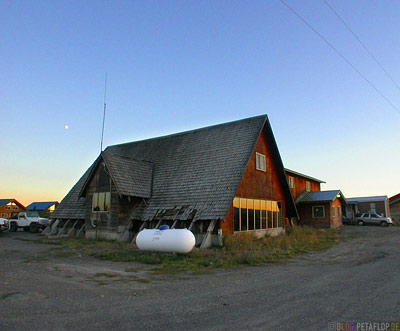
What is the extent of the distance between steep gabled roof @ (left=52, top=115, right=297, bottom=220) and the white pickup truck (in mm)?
8216

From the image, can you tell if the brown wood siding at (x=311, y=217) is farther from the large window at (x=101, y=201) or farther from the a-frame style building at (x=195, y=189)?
the large window at (x=101, y=201)

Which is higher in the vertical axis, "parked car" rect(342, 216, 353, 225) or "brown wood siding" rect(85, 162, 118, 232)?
"brown wood siding" rect(85, 162, 118, 232)

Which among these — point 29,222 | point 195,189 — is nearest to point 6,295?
point 195,189

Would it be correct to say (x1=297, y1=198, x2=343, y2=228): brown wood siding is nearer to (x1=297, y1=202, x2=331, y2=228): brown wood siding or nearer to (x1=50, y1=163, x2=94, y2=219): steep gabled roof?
(x1=297, y1=202, x2=331, y2=228): brown wood siding

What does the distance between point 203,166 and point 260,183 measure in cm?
459

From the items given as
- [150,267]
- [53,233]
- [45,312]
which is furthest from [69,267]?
[53,233]

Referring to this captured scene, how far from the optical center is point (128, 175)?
71.4 feet

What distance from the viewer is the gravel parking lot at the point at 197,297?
559cm

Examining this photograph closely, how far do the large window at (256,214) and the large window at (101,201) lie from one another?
8.47m

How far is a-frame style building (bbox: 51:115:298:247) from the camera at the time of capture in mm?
18516

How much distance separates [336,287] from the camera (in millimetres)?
8180

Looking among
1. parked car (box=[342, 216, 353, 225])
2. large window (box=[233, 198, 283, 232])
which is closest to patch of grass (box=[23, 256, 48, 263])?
large window (box=[233, 198, 283, 232])

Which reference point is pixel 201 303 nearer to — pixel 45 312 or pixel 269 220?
pixel 45 312

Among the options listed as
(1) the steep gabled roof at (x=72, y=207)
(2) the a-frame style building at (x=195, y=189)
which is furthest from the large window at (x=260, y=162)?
(1) the steep gabled roof at (x=72, y=207)
